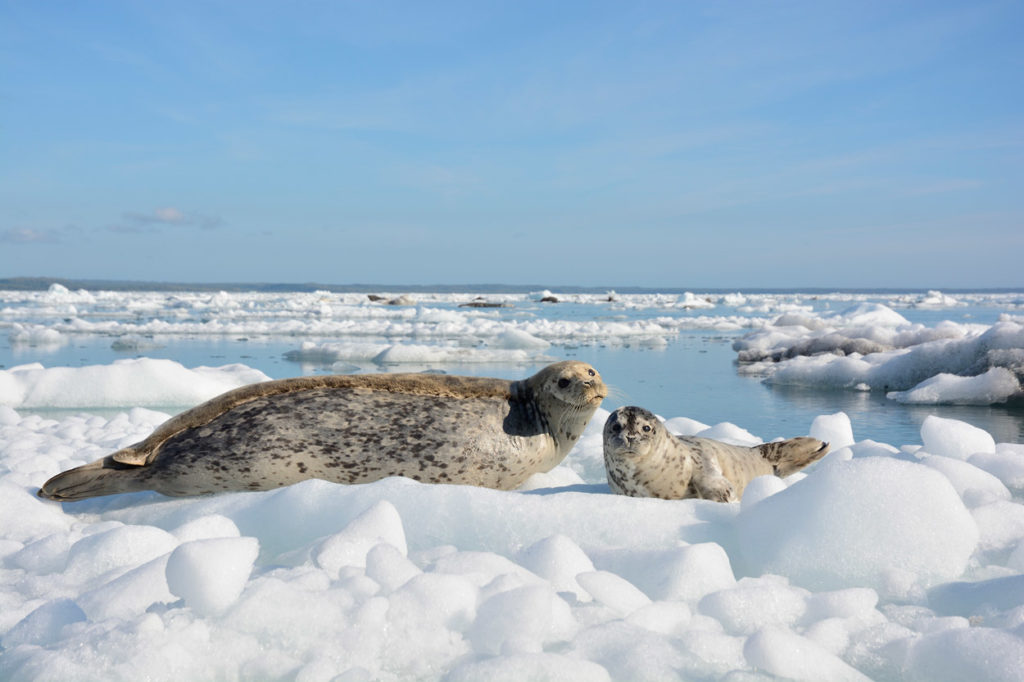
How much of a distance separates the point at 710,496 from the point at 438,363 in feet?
25.6

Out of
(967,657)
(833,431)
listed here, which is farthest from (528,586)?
(833,431)

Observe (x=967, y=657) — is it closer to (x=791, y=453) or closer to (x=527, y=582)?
(x=527, y=582)

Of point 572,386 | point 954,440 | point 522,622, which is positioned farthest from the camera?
point 954,440

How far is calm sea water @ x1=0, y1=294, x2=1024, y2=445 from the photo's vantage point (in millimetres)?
5965

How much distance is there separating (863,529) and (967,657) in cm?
58

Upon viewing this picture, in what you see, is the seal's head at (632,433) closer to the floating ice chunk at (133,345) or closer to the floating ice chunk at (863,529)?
the floating ice chunk at (863,529)

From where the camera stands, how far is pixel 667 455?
10.1ft

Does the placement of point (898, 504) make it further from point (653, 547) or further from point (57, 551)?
point (57, 551)

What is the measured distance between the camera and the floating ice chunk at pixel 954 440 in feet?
11.8

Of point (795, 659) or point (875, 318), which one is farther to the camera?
Result: point (875, 318)

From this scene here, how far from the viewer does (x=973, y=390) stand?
7.02 m

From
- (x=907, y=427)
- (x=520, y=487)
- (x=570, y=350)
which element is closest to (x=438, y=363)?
(x=570, y=350)

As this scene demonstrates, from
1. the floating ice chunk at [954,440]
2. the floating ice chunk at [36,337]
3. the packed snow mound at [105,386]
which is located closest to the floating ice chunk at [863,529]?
the floating ice chunk at [954,440]

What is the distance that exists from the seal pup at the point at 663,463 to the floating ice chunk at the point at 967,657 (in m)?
1.39
